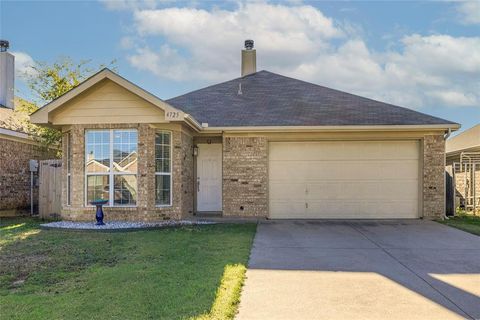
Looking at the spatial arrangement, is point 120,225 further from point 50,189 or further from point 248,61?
point 248,61

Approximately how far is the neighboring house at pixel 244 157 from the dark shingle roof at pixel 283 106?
66mm

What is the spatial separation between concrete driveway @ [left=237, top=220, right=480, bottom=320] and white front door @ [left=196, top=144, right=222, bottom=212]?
3.73 m

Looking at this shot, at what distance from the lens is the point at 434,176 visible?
12531mm

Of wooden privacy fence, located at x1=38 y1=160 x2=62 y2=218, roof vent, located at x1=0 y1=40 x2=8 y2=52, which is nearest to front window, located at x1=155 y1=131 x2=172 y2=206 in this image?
wooden privacy fence, located at x1=38 y1=160 x2=62 y2=218

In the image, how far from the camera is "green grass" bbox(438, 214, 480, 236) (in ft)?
35.1

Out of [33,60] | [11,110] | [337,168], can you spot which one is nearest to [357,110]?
[337,168]

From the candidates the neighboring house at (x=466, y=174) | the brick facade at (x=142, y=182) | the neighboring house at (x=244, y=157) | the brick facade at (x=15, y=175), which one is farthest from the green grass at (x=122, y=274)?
the neighboring house at (x=466, y=174)

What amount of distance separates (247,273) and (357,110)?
29.5 feet

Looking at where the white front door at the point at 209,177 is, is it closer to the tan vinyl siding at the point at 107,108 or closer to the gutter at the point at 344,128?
the gutter at the point at 344,128

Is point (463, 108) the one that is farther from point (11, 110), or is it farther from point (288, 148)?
point (11, 110)

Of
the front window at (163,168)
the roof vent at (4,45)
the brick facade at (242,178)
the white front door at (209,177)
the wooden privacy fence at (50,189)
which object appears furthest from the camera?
the roof vent at (4,45)

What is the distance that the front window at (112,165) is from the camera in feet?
37.1

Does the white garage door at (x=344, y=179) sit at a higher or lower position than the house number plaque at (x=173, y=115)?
lower

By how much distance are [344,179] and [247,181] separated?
296 cm
